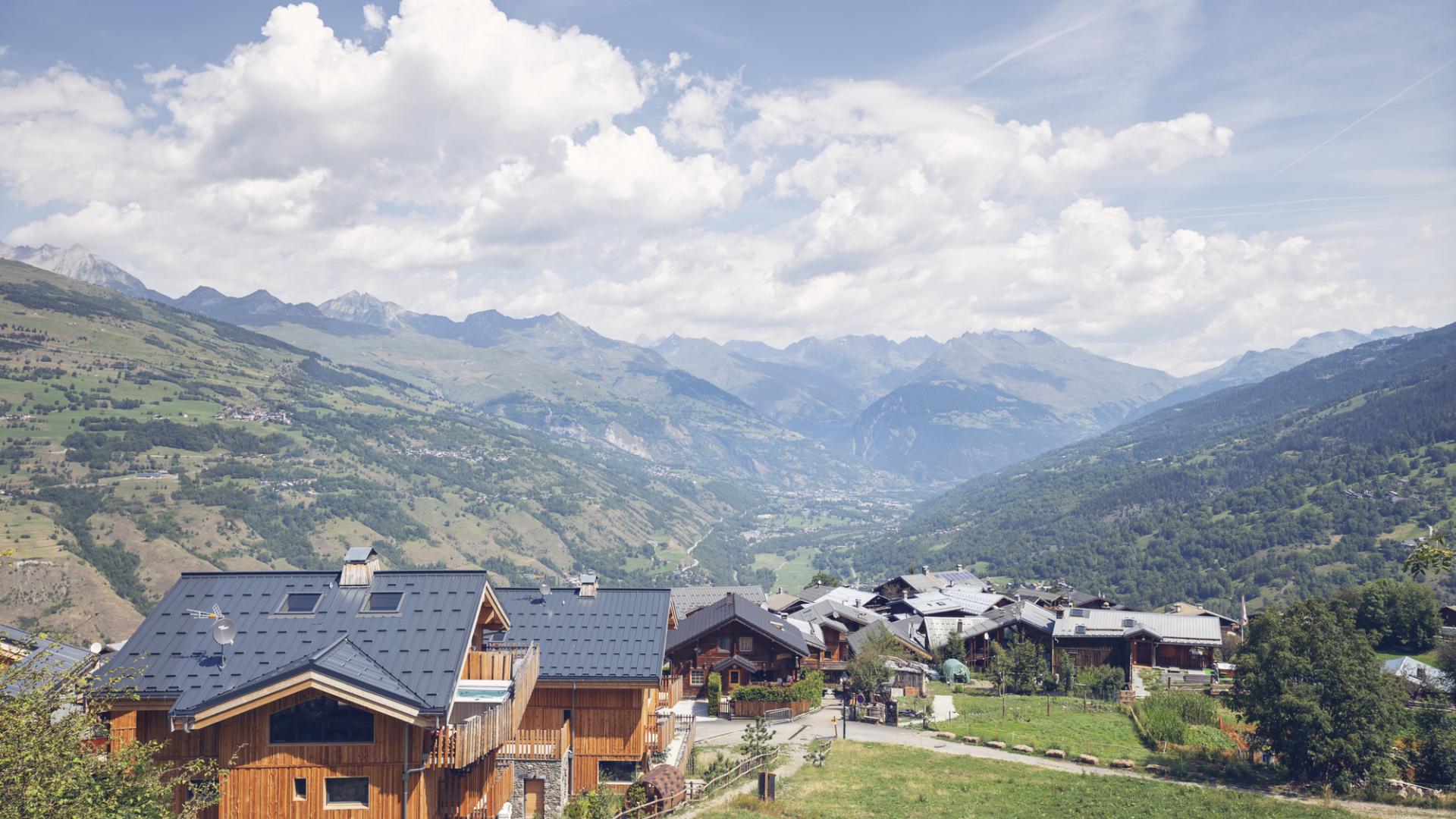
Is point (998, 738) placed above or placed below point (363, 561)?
below

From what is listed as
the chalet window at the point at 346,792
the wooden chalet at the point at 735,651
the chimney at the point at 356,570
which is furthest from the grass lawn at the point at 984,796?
the wooden chalet at the point at 735,651

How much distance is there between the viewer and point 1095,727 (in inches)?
2190

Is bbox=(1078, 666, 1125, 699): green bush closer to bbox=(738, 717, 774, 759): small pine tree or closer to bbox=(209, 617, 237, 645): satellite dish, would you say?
bbox=(738, 717, 774, 759): small pine tree

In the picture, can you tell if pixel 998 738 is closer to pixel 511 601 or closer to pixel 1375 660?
pixel 1375 660

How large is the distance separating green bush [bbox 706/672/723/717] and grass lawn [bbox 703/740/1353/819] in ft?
65.7

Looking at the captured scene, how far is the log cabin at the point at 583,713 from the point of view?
3694 cm

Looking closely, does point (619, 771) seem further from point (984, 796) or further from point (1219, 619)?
point (1219, 619)

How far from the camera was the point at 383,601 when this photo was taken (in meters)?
29.7

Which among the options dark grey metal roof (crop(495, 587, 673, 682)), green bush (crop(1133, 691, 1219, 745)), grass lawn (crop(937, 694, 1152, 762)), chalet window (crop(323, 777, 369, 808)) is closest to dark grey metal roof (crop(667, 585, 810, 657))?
grass lawn (crop(937, 694, 1152, 762))

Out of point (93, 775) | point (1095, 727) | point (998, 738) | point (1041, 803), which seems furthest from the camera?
point (1095, 727)

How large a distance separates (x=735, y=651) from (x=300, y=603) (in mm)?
45405

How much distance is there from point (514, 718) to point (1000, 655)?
55989mm

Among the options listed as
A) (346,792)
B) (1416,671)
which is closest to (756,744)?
(346,792)

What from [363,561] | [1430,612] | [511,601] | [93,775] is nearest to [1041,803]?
[511,601]
